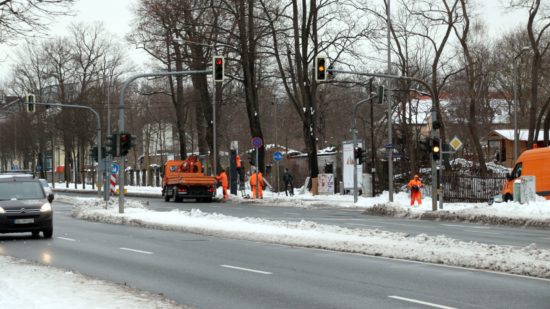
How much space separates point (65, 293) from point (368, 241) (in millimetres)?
8954

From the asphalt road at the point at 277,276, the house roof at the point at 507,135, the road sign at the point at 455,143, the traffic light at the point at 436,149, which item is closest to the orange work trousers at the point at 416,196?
the road sign at the point at 455,143

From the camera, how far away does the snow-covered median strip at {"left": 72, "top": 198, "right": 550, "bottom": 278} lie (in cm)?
Result: 1447

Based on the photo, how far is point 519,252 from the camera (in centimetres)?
1559

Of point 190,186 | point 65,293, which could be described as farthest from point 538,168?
point 65,293

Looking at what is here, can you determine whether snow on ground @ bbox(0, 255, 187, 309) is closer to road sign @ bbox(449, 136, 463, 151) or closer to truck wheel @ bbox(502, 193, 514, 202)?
road sign @ bbox(449, 136, 463, 151)

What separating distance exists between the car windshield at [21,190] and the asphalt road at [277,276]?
121 inches

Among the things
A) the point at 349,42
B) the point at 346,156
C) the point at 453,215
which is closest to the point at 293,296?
the point at 453,215

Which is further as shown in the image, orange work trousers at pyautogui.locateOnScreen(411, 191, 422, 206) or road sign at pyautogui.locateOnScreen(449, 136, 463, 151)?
orange work trousers at pyautogui.locateOnScreen(411, 191, 422, 206)

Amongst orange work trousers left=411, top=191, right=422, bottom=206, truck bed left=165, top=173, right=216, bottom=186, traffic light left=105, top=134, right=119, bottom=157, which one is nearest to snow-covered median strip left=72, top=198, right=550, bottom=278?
traffic light left=105, top=134, right=119, bottom=157

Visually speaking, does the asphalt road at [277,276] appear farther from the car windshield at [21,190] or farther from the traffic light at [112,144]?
the traffic light at [112,144]

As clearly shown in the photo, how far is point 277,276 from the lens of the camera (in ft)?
45.3

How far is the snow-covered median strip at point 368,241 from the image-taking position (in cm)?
1447

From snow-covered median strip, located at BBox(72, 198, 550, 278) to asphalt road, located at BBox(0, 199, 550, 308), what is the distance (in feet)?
1.72

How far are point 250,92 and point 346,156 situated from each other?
30.6 ft
